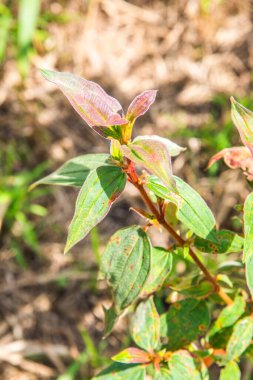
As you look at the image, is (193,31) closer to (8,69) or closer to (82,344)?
(8,69)

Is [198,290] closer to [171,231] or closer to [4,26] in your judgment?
[171,231]

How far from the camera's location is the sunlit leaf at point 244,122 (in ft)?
3.25

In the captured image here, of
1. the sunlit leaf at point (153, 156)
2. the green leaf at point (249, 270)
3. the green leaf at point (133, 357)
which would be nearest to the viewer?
the sunlit leaf at point (153, 156)

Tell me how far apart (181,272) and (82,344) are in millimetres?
535

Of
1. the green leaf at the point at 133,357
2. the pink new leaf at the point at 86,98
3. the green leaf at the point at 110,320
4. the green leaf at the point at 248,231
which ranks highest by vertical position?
the pink new leaf at the point at 86,98

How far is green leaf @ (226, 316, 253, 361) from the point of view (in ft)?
3.99

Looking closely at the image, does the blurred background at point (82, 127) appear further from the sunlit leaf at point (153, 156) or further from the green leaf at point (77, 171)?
the sunlit leaf at point (153, 156)

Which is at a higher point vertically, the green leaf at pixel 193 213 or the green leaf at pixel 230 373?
the green leaf at pixel 193 213

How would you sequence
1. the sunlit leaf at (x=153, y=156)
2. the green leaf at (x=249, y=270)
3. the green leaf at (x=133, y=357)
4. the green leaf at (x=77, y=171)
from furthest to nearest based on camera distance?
1. the green leaf at (x=133, y=357)
2. the green leaf at (x=77, y=171)
3. the green leaf at (x=249, y=270)
4. the sunlit leaf at (x=153, y=156)

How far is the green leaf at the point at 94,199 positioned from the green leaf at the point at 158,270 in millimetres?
261

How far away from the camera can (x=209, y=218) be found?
1.03 m

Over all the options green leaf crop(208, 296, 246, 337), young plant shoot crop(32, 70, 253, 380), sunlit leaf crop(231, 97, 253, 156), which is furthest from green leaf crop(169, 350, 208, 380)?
sunlit leaf crop(231, 97, 253, 156)

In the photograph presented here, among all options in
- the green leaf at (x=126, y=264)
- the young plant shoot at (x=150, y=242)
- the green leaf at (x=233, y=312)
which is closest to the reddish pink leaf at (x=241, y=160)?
the young plant shoot at (x=150, y=242)

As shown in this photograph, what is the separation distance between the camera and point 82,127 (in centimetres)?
290
